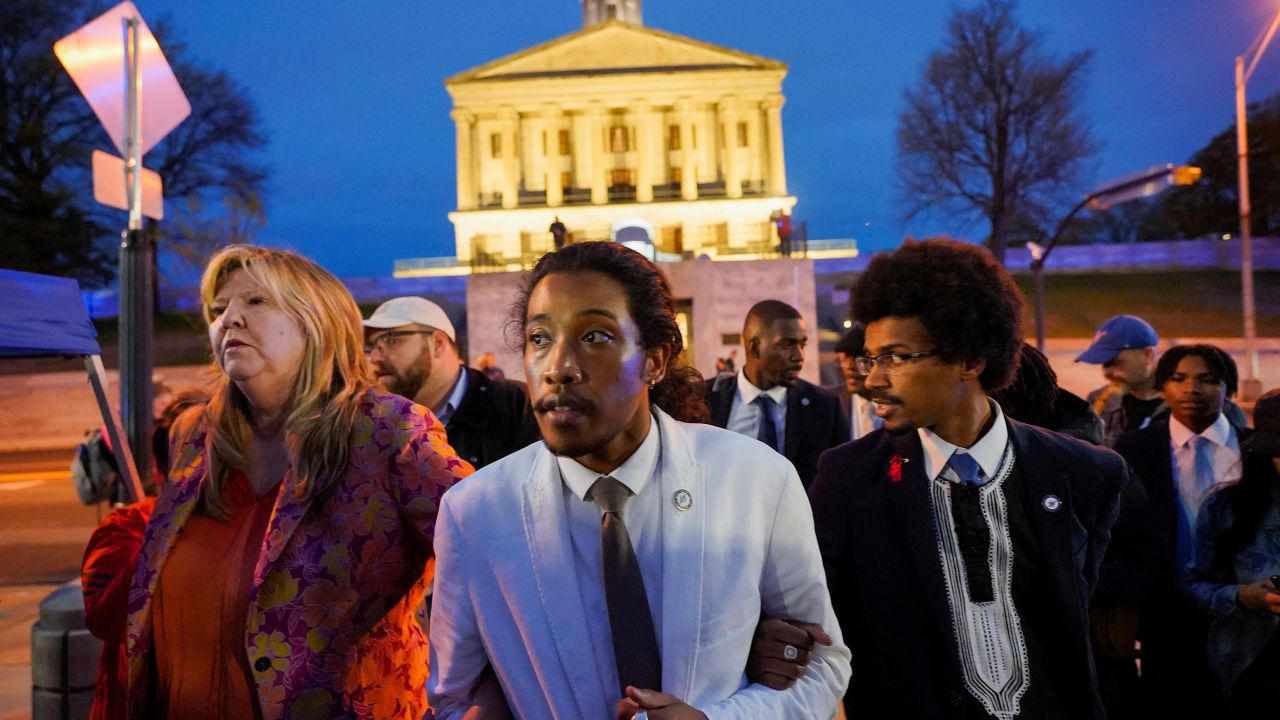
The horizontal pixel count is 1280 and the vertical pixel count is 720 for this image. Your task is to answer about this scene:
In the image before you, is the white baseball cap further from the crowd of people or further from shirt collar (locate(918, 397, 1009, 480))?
shirt collar (locate(918, 397, 1009, 480))

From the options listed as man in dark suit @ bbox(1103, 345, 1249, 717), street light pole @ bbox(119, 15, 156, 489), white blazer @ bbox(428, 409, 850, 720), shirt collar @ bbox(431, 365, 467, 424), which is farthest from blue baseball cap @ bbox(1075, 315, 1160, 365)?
street light pole @ bbox(119, 15, 156, 489)

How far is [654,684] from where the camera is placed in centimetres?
179

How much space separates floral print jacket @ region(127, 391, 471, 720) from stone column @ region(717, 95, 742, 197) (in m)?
A: 61.1

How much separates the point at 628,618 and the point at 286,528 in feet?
3.45

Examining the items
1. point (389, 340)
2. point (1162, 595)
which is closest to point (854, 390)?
point (389, 340)

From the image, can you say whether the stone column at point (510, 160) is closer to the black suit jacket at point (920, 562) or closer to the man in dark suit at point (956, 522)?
the man in dark suit at point (956, 522)

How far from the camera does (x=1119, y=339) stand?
20.1 feet

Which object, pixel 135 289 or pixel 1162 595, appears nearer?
pixel 1162 595

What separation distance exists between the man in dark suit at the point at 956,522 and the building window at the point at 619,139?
6323 centimetres

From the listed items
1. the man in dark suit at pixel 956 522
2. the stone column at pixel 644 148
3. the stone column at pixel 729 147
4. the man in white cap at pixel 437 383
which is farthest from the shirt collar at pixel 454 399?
the stone column at pixel 729 147

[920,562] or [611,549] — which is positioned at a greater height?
[611,549]

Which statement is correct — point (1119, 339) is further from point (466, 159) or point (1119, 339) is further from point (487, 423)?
point (466, 159)

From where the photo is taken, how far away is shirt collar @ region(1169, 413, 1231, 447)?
4.48 metres

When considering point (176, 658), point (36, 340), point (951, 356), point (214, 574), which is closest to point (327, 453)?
point (214, 574)
